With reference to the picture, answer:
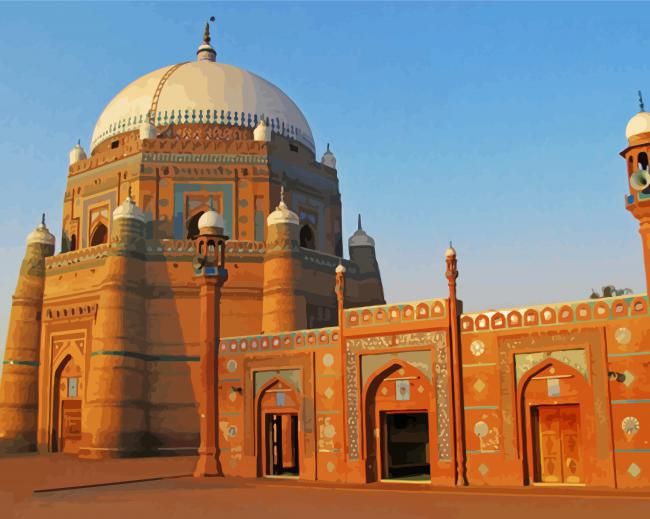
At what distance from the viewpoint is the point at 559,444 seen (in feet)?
52.9

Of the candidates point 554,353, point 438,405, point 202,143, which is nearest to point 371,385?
point 438,405

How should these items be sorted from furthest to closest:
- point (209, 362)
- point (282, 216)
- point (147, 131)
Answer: point (147, 131) → point (282, 216) → point (209, 362)

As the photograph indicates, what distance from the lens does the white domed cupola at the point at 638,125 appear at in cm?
1576

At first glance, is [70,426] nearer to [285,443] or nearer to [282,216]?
[285,443]

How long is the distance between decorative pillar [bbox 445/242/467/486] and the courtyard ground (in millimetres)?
871

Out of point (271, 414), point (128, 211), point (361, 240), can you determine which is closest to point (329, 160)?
point (361, 240)

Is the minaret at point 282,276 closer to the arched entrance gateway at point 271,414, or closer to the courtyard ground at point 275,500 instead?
the arched entrance gateway at point 271,414

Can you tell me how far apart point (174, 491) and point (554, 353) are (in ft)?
27.5

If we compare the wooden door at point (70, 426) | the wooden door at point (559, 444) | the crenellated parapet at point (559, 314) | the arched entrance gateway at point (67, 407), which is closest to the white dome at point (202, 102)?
the arched entrance gateway at point (67, 407)

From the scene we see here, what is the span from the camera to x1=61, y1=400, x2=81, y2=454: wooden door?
1121 inches

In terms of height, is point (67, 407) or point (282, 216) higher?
point (282, 216)

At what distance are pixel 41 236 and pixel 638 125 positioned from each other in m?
23.4

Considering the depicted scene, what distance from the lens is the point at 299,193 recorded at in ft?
104

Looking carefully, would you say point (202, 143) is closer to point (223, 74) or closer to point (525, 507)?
point (223, 74)
